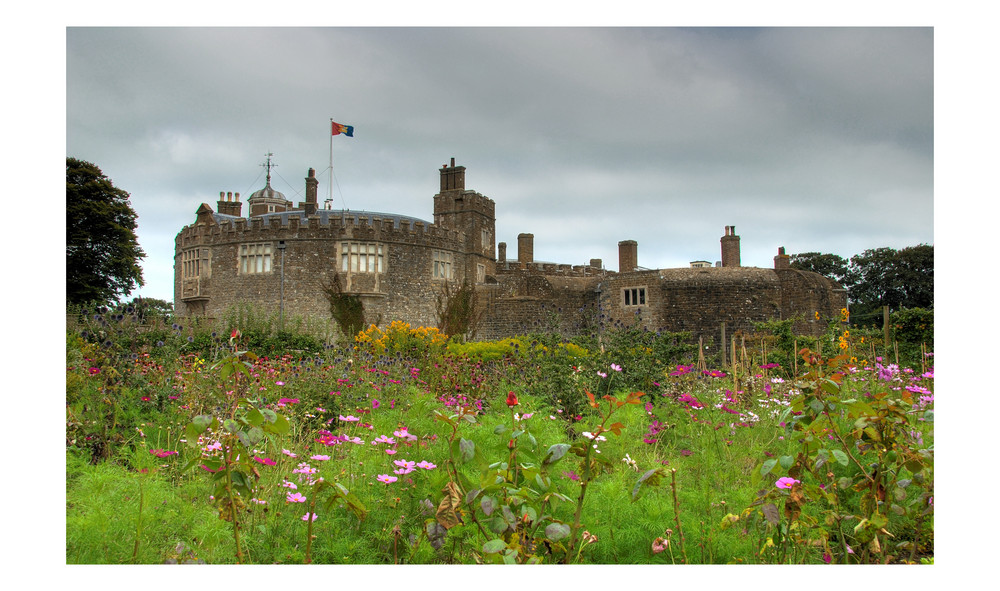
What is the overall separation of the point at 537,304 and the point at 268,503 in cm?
2155

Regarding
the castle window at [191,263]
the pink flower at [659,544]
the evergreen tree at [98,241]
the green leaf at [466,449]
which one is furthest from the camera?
the castle window at [191,263]

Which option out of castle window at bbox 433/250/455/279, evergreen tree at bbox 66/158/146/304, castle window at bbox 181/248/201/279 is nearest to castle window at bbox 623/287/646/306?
castle window at bbox 433/250/455/279

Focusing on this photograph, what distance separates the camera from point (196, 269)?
1044 inches

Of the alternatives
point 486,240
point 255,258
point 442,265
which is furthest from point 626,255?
point 255,258

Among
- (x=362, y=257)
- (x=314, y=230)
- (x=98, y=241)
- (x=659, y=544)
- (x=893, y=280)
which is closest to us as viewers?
(x=659, y=544)

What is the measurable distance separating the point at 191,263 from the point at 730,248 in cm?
2346

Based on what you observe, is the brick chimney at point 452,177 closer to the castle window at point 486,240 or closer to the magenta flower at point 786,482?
the castle window at point 486,240

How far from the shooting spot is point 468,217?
2855cm

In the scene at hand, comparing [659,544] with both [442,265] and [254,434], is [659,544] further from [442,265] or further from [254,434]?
[442,265]

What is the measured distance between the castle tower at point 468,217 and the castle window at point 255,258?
772cm

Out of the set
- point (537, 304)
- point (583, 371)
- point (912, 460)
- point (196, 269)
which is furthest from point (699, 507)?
point (196, 269)

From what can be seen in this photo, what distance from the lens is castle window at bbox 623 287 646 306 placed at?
25.7 metres

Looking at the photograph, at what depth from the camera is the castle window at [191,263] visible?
86.7ft

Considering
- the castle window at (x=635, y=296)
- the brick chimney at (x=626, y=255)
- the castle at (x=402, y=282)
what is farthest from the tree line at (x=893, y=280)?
the brick chimney at (x=626, y=255)
